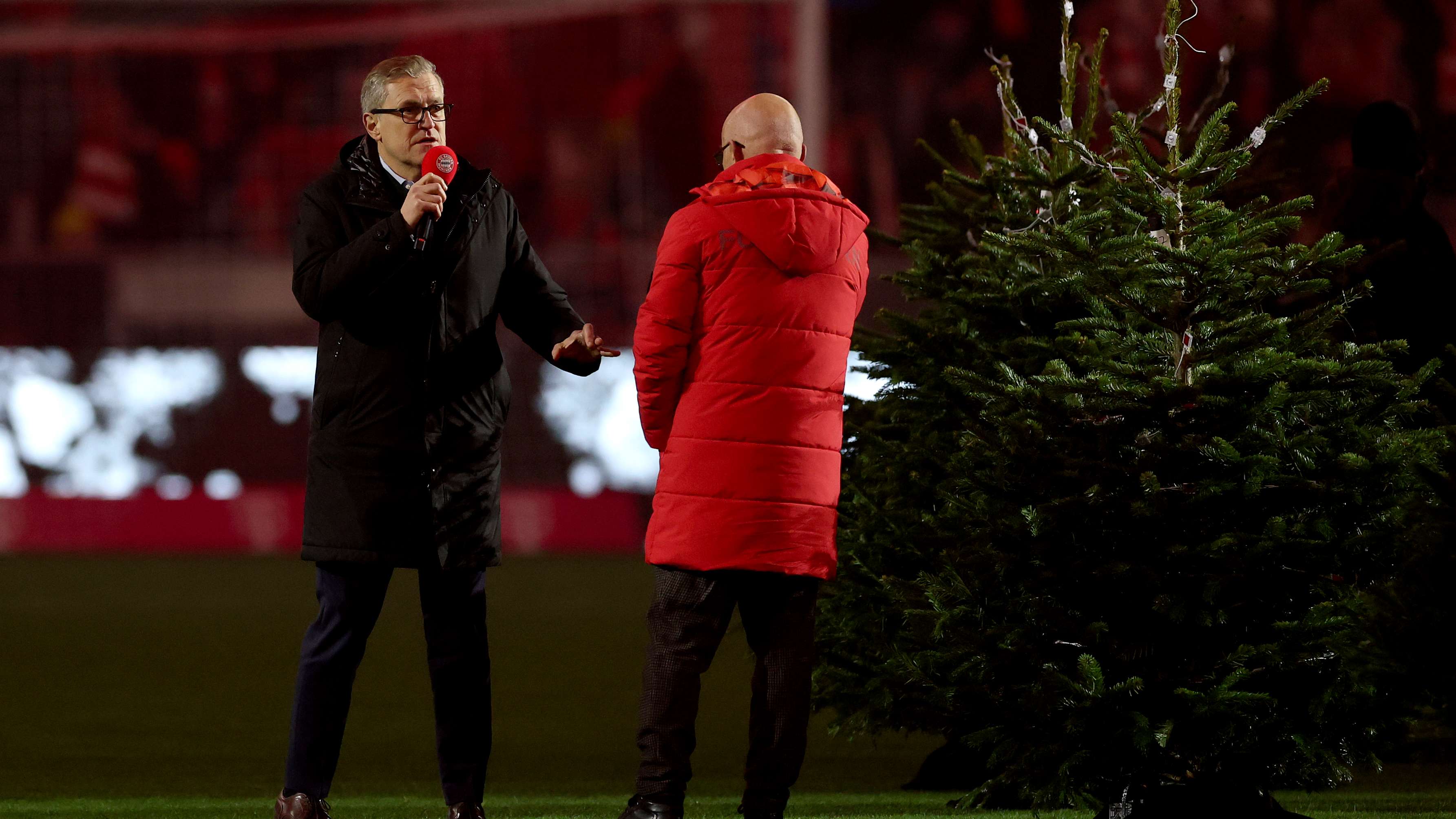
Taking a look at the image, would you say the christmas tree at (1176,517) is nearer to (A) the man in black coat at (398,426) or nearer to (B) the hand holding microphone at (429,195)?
(A) the man in black coat at (398,426)

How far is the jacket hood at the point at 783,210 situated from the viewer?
4.55m

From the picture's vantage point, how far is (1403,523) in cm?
462

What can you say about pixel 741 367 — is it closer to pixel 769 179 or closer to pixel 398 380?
pixel 769 179

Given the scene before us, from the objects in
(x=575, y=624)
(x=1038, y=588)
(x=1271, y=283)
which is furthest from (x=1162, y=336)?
(x=575, y=624)

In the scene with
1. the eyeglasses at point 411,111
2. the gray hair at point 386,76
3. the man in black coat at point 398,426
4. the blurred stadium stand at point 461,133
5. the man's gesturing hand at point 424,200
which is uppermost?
the blurred stadium stand at point 461,133

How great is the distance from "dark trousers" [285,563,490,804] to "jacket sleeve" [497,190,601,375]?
0.59m

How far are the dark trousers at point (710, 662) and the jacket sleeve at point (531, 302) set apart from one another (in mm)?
674

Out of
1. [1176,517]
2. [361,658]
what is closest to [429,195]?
[361,658]

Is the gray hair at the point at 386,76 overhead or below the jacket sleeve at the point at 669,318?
overhead

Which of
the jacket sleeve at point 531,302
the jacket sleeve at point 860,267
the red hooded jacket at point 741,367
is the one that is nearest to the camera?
the red hooded jacket at point 741,367

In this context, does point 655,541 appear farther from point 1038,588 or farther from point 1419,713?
point 1419,713

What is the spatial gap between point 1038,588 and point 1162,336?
0.65 m

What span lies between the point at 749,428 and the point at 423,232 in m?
0.85

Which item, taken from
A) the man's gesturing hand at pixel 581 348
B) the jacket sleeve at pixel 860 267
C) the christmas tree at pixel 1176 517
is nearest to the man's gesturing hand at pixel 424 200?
the man's gesturing hand at pixel 581 348
